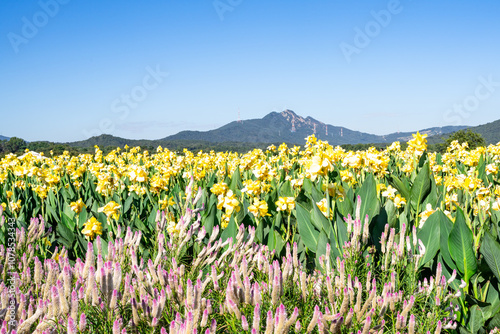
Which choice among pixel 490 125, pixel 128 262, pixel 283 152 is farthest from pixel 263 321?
pixel 490 125

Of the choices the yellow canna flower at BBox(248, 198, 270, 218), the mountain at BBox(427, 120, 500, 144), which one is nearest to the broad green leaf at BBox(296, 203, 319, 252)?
the yellow canna flower at BBox(248, 198, 270, 218)

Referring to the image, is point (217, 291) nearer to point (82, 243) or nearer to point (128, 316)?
point (128, 316)

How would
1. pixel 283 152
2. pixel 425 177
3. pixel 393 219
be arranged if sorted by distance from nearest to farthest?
pixel 393 219
pixel 425 177
pixel 283 152

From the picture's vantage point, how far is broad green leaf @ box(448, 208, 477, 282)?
195 centimetres

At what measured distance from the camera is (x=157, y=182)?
144 inches

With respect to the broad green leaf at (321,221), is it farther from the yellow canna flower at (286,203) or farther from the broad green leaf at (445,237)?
the broad green leaf at (445,237)

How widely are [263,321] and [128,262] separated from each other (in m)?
0.88

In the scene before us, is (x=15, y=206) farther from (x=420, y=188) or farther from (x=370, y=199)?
(x=420, y=188)

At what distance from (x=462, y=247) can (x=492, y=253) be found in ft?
0.48

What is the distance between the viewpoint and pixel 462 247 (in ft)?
6.47

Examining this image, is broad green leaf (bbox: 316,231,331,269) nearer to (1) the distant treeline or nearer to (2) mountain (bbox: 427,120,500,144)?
(1) the distant treeline

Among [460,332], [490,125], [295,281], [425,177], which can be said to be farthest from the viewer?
[490,125]

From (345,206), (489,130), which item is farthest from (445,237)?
(489,130)

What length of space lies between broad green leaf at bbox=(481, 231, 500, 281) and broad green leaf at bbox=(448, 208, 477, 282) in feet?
0.25
